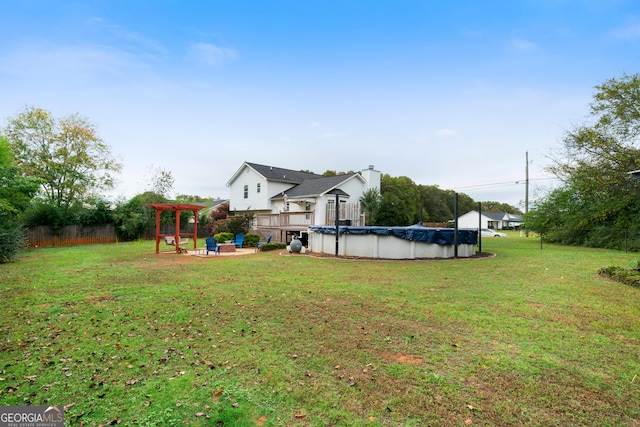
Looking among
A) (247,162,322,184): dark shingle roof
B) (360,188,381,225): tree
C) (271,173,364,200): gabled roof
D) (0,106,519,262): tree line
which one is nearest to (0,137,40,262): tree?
(0,106,519,262): tree line

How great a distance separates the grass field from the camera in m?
2.63

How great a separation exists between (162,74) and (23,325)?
1210 cm

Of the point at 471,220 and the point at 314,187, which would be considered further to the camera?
the point at 471,220

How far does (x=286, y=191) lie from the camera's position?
29.6 m

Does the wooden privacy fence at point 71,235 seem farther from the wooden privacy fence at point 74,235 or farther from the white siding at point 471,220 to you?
the white siding at point 471,220

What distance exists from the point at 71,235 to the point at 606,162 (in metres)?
32.5

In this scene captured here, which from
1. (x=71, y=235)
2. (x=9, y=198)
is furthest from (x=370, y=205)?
(x=9, y=198)

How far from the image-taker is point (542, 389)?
2908 mm

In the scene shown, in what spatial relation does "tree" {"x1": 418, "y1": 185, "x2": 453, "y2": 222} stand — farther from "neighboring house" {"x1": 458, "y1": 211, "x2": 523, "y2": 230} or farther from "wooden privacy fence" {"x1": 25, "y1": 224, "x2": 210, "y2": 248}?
"wooden privacy fence" {"x1": 25, "y1": 224, "x2": 210, "y2": 248}

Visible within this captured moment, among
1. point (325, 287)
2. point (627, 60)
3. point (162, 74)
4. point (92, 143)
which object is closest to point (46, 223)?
point (92, 143)

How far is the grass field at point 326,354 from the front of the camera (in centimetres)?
263

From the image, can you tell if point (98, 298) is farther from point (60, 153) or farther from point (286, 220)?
point (60, 153)

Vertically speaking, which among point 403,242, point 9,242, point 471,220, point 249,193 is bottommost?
point 9,242

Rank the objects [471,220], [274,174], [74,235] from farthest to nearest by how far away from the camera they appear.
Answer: [471,220] → [274,174] → [74,235]
